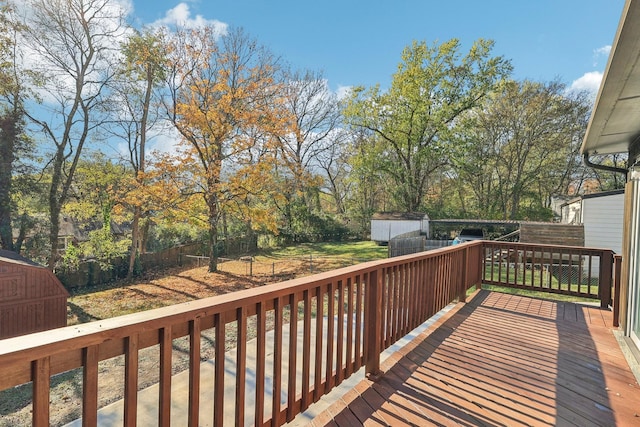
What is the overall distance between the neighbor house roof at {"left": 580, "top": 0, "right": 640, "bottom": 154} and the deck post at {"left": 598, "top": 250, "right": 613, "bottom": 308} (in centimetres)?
150

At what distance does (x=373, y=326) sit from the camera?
2475 mm

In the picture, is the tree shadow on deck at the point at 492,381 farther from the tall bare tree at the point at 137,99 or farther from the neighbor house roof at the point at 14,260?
the tall bare tree at the point at 137,99

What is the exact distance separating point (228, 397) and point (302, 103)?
73.7 feet

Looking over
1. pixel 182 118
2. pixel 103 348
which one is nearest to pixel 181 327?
pixel 103 348

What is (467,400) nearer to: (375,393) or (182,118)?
(375,393)

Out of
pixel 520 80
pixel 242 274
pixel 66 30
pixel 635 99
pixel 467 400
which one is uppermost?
pixel 520 80

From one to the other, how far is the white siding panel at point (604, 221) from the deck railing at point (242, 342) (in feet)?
35.7

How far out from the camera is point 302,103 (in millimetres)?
22984

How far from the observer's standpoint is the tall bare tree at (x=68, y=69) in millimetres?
11891

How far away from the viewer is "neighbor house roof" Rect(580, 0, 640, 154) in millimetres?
1701

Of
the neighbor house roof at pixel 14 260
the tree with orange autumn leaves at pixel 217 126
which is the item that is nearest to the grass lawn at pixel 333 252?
the tree with orange autumn leaves at pixel 217 126

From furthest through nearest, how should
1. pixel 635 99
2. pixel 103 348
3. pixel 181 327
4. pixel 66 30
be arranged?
1. pixel 66 30
2. pixel 635 99
3. pixel 181 327
4. pixel 103 348

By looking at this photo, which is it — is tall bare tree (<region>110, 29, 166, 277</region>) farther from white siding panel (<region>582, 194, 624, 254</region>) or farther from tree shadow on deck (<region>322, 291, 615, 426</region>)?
white siding panel (<region>582, 194, 624, 254</region>)

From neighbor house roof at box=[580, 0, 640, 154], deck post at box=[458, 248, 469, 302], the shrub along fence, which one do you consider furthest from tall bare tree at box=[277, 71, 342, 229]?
neighbor house roof at box=[580, 0, 640, 154]
